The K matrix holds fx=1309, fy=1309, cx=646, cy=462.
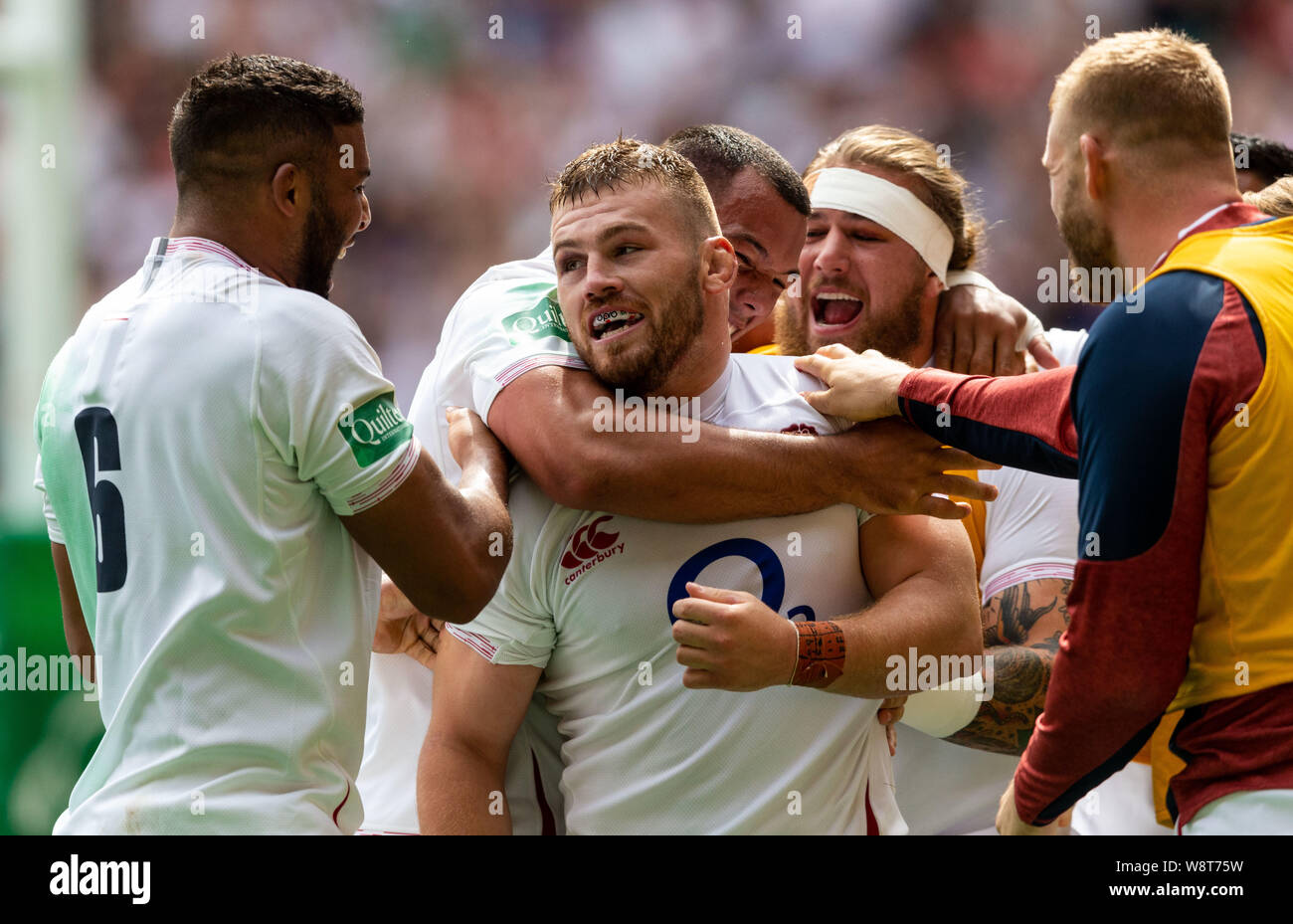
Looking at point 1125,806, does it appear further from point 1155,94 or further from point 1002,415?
point 1155,94

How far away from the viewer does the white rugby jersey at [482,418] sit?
9.82ft

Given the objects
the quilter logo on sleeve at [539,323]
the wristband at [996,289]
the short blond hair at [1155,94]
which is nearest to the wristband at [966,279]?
the wristband at [996,289]

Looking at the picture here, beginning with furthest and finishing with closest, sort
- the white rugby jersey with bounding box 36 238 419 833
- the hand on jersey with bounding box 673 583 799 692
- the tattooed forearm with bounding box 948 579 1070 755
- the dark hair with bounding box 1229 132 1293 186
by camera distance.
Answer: the dark hair with bounding box 1229 132 1293 186 < the tattooed forearm with bounding box 948 579 1070 755 < the hand on jersey with bounding box 673 583 799 692 < the white rugby jersey with bounding box 36 238 419 833

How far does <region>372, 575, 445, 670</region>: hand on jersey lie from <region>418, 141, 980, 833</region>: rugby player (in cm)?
37

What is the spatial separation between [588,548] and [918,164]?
1.94 meters

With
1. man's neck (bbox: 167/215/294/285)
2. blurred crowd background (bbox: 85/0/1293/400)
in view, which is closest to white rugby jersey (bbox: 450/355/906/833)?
man's neck (bbox: 167/215/294/285)

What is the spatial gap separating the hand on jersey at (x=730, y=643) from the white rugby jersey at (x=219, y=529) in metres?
0.65

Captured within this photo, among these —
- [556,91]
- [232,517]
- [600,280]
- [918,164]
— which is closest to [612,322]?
[600,280]

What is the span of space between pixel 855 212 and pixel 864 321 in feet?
1.11

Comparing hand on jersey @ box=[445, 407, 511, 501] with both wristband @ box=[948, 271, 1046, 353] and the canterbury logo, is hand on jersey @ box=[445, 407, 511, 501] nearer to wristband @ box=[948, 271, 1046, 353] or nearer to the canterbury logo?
the canterbury logo

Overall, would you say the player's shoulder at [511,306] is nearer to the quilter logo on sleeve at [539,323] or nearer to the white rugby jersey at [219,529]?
the quilter logo on sleeve at [539,323]

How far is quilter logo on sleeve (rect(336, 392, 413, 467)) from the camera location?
2498 millimetres
